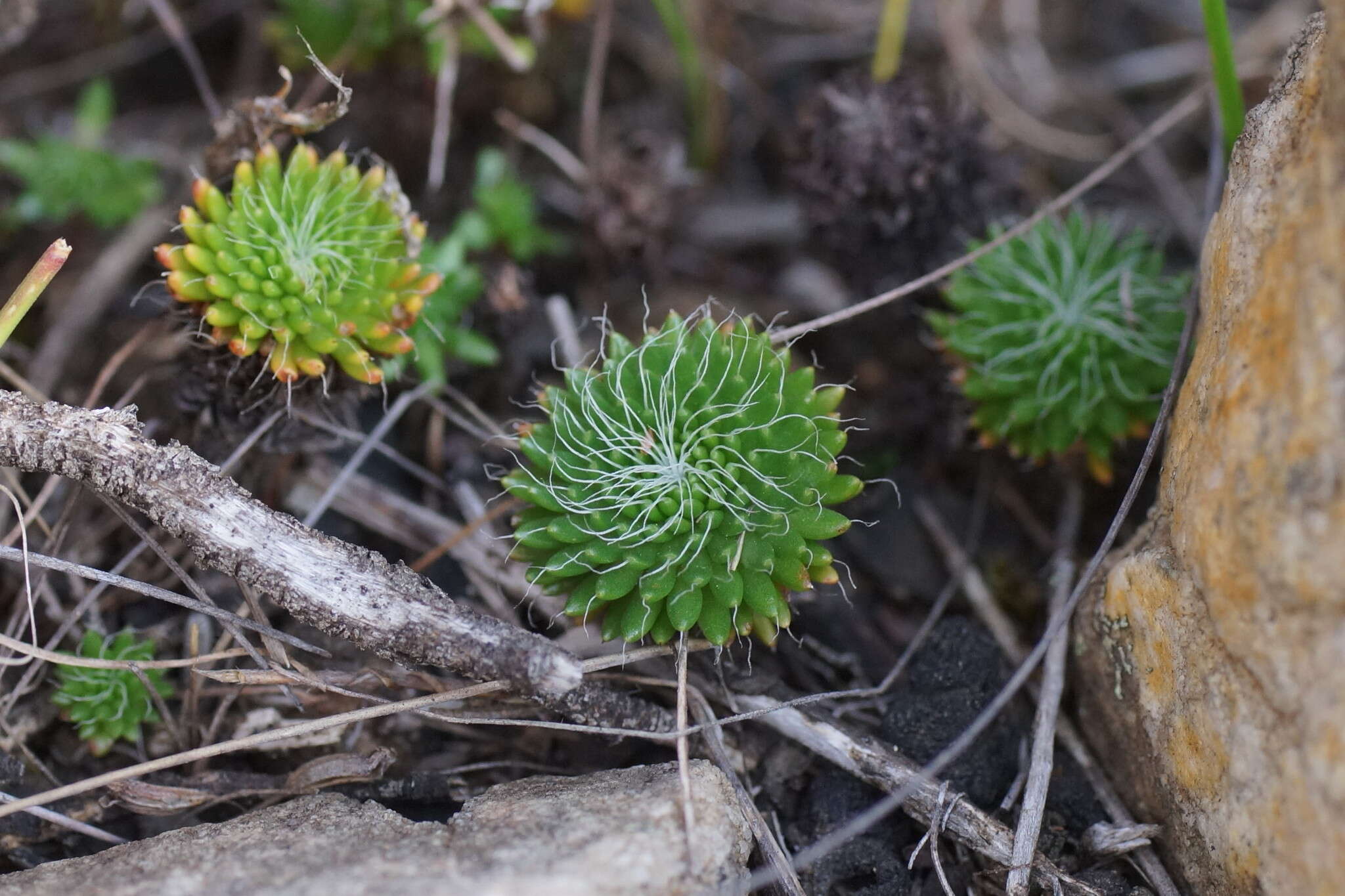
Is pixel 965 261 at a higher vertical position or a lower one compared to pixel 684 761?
higher

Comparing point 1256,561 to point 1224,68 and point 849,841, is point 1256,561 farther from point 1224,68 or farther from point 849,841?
point 1224,68

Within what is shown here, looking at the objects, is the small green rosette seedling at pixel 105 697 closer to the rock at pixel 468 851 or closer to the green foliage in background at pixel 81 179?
the rock at pixel 468 851

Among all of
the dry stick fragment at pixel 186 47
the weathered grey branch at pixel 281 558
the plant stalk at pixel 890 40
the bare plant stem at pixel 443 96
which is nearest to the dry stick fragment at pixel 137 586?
the weathered grey branch at pixel 281 558

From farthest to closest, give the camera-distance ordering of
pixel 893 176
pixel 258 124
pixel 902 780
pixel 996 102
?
pixel 996 102 → pixel 893 176 → pixel 258 124 → pixel 902 780

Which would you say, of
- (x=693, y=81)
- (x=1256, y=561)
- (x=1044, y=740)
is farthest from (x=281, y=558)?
(x=693, y=81)

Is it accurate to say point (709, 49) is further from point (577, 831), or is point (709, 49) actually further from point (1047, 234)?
point (577, 831)
